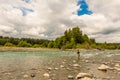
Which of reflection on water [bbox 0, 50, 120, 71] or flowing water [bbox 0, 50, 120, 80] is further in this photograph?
reflection on water [bbox 0, 50, 120, 71]

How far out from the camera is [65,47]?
125812 millimetres

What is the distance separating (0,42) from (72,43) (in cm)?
8032

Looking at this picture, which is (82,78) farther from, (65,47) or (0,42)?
(0,42)

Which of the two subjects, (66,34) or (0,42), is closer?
(66,34)

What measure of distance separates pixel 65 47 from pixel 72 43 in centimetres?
587

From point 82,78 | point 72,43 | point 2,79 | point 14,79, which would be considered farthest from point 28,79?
point 72,43

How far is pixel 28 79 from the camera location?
43.0 feet

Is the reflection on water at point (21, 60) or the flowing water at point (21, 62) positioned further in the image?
the reflection on water at point (21, 60)

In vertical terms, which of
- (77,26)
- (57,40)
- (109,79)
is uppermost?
(77,26)

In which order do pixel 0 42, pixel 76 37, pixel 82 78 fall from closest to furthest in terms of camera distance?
1. pixel 82 78
2. pixel 76 37
3. pixel 0 42

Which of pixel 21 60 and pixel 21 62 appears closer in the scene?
pixel 21 62

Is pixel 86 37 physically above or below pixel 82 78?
above

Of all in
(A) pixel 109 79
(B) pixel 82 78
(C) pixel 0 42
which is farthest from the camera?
(C) pixel 0 42

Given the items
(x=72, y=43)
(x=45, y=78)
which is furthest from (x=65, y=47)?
(x=45, y=78)
